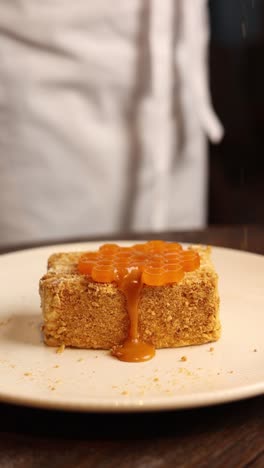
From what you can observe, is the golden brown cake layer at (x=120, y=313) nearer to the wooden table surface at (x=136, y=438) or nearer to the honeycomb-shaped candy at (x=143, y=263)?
the honeycomb-shaped candy at (x=143, y=263)

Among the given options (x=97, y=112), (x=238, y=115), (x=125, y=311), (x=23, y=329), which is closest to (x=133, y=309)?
(x=125, y=311)

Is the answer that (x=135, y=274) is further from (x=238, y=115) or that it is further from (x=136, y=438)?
(x=238, y=115)

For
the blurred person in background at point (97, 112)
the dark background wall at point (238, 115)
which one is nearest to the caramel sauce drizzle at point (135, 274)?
the blurred person in background at point (97, 112)

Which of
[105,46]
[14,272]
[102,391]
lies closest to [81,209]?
[105,46]

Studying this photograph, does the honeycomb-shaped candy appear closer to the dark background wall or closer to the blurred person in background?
the blurred person in background

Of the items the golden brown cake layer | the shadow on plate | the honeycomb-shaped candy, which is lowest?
the shadow on plate

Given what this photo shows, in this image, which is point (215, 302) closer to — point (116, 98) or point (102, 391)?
point (102, 391)

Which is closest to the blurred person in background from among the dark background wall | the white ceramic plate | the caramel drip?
the white ceramic plate
